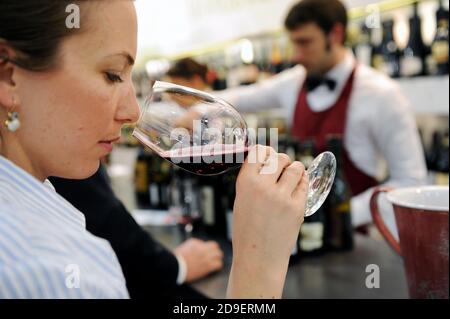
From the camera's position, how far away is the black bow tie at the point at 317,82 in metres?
2.36

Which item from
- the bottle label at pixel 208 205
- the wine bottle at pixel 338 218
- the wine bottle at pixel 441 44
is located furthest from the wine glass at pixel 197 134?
the wine bottle at pixel 441 44

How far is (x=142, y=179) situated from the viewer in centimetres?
215

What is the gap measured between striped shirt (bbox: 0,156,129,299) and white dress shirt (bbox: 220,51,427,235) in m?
1.25

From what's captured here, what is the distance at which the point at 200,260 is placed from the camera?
3.89 ft

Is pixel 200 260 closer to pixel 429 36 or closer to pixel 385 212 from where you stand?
pixel 385 212

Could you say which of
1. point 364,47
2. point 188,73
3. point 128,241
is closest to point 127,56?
point 128,241

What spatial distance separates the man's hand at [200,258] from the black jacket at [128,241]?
0.12 ft

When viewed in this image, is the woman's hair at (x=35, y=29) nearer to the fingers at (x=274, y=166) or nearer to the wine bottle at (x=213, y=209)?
the fingers at (x=274, y=166)

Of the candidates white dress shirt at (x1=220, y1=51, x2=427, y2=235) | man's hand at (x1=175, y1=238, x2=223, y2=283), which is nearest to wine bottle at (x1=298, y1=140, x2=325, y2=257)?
man's hand at (x1=175, y1=238, x2=223, y2=283)

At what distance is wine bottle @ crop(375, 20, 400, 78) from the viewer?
8.25 feet

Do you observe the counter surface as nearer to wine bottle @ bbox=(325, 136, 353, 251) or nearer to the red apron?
wine bottle @ bbox=(325, 136, 353, 251)

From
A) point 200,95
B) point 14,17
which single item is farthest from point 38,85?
point 200,95

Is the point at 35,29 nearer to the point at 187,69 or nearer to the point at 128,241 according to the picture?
the point at 128,241
